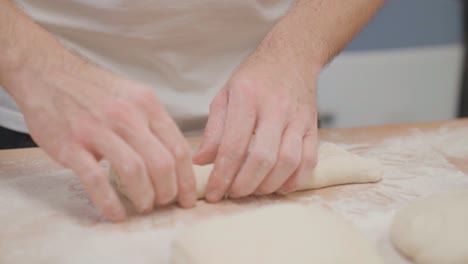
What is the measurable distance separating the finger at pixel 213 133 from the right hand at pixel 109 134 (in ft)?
0.29

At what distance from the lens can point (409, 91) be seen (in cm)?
273

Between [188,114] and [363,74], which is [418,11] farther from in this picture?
[188,114]

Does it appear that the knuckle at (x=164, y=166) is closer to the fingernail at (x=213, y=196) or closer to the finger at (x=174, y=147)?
the finger at (x=174, y=147)

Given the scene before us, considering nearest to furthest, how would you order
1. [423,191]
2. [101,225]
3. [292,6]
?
[101,225]
[423,191]
[292,6]

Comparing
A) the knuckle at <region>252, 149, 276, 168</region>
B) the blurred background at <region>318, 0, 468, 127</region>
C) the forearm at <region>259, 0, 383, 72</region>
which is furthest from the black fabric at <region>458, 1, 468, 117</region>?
the knuckle at <region>252, 149, 276, 168</region>

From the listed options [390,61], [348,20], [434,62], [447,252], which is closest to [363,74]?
[390,61]

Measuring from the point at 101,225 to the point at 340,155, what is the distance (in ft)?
1.71

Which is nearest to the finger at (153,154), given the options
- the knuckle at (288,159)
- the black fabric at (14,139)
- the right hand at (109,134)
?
the right hand at (109,134)

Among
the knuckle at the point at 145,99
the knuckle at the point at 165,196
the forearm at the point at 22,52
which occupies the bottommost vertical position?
the knuckle at the point at 165,196

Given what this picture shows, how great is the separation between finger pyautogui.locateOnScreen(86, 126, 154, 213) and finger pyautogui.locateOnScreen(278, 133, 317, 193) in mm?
284

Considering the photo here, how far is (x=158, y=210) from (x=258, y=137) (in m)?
0.23

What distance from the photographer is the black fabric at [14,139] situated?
1454mm

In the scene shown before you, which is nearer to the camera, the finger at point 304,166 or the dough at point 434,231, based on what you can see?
the dough at point 434,231

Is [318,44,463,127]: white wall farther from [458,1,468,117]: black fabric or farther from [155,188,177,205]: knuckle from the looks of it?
[155,188,177,205]: knuckle
